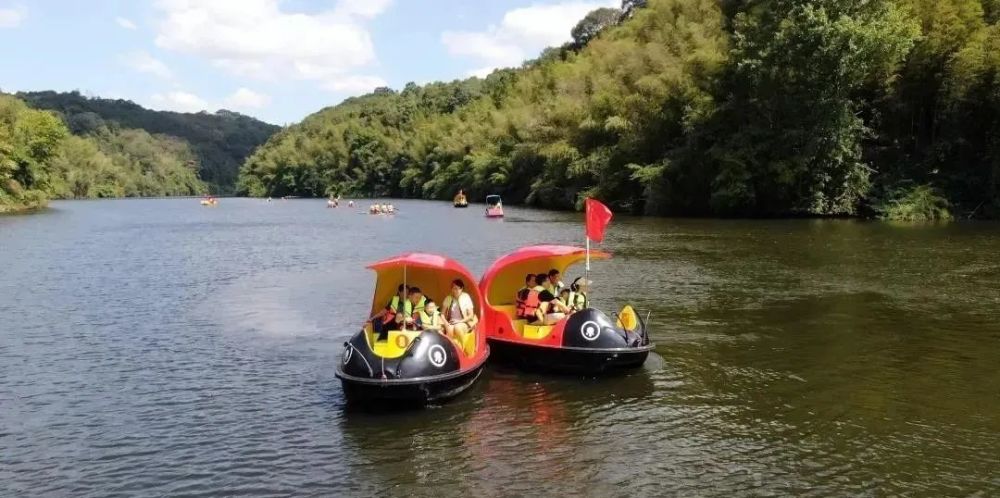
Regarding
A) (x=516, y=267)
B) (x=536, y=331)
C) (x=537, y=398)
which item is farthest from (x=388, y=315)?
(x=516, y=267)

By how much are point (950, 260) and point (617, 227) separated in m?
20.9

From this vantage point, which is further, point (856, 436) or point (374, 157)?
point (374, 157)

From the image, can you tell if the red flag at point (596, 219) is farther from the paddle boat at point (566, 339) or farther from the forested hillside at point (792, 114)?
the forested hillside at point (792, 114)

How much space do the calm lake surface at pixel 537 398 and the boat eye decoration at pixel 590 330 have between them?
839 millimetres

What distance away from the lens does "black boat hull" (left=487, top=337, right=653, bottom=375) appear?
13930 mm

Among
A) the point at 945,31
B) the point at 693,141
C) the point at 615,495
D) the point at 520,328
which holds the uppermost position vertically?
the point at 945,31

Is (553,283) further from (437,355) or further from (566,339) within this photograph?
(437,355)

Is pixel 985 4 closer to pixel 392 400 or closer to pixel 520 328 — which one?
pixel 520 328

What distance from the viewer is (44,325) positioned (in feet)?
62.6

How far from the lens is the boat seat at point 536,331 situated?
1488 cm

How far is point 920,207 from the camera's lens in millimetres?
46250

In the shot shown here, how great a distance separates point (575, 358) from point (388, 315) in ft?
11.2

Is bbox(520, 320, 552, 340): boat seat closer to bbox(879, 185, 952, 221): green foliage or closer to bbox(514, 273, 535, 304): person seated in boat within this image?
bbox(514, 273, 535, 304): person seated in boat

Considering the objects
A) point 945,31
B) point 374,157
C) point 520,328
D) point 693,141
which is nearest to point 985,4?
point 945,31
